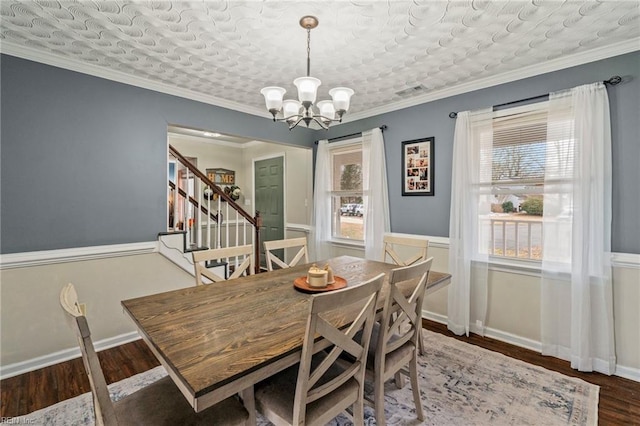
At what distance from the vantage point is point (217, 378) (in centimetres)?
95

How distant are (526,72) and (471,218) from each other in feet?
4.58

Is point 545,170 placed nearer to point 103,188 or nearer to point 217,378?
point 217,378

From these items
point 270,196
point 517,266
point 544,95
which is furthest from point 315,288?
point 270,196

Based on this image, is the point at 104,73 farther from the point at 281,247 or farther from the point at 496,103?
the point at 496,103

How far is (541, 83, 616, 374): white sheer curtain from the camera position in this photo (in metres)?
2.26

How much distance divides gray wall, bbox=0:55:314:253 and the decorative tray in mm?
1869

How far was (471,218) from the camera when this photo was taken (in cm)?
292

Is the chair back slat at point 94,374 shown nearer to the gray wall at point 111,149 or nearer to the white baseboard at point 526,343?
the gray wall at point 111,149

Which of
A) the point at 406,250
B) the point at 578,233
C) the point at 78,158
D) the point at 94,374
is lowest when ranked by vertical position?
the point at 94,374

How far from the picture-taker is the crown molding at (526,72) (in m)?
2.22

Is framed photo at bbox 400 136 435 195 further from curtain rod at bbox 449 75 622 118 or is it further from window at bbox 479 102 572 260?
window at bbox 479 102 572 260

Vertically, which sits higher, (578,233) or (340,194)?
(340,194)

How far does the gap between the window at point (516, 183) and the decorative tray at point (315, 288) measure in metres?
1.77

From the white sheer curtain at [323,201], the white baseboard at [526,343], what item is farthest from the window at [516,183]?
the white sheer curtain at [323,201]
